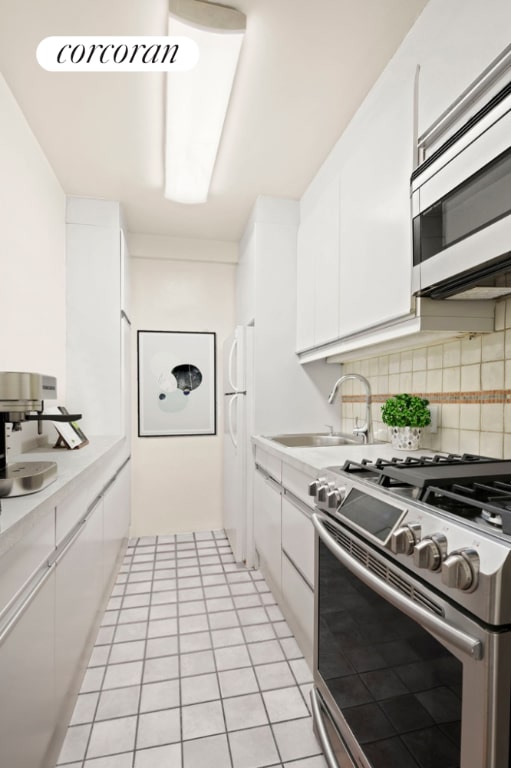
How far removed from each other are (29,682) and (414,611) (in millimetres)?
910

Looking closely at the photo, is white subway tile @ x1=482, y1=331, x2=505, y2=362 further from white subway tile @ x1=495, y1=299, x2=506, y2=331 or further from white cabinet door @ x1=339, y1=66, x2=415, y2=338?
white cabinet door @ x1=339, y1=66, x2=415, y2=338

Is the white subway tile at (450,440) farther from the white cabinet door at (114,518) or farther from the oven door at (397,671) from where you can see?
the white cabinet door at (114,518)

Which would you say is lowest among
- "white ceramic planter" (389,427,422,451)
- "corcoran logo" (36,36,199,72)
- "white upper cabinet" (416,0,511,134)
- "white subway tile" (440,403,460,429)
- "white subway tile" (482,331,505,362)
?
"white ceramic planter" (389,427,422,451)

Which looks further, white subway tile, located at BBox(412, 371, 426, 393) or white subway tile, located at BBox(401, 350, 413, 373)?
white subway tile, located at BBox(401, 350, 413, 373)

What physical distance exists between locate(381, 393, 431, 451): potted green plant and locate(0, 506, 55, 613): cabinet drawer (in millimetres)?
1370

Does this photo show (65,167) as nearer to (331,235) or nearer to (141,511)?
(331,235)

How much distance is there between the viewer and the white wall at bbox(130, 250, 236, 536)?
3479 mm

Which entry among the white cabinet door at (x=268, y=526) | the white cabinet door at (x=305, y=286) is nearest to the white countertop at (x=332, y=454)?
the white cabinet door at (x=268, y=526)

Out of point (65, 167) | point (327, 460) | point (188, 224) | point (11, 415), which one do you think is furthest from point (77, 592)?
point (188, 224)

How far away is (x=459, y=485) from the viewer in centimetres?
102

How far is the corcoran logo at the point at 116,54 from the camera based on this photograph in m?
1.41

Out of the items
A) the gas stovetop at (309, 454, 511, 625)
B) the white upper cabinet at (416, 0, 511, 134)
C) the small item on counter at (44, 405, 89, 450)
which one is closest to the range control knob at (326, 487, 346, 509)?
the gas stovetop at (309, 454, 511, 625)

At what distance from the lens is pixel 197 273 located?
3598 mm

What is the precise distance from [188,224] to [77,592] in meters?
2.67
